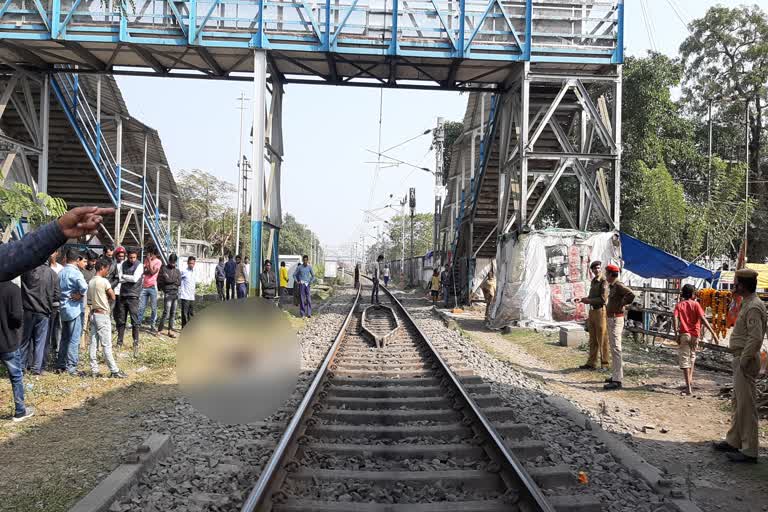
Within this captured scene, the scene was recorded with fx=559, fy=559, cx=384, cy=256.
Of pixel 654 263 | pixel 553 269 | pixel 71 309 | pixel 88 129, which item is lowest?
pixel 71 309

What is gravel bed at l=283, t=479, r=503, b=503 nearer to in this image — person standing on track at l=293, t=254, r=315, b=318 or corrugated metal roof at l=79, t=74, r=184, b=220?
person standing on track at l=293, t=254, r=315, b=318

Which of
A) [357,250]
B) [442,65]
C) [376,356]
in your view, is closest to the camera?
[376,356]

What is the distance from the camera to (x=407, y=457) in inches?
186

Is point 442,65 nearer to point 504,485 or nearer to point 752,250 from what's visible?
point 504,485

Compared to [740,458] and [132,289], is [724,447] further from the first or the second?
[132,289]

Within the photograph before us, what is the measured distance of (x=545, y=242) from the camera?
564 inches

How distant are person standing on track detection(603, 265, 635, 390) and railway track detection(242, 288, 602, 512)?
7.86ft

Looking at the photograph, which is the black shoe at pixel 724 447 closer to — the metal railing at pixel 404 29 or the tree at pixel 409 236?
the metal railing at pixel 404 29

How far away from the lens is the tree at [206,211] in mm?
49844

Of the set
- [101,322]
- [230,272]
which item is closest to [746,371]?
[101,322]

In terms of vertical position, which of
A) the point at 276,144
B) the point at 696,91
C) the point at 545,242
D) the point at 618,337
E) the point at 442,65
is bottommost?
the point at 618,337

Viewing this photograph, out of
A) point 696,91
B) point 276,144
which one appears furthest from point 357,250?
point 276,144

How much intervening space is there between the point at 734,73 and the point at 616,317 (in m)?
30.2

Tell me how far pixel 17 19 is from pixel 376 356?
479 inches
